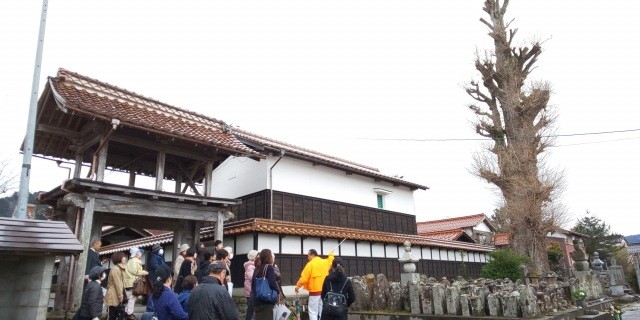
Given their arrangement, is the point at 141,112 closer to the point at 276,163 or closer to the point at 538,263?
the point at 276,163

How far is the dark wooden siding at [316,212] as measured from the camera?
1641 cm

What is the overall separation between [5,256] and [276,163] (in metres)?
10.0

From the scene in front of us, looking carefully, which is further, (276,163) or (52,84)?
(276,163)

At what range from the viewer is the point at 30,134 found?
9.05 metres

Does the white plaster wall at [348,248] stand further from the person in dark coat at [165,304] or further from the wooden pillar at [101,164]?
the person in dark coat at [165,304]

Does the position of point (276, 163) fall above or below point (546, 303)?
above

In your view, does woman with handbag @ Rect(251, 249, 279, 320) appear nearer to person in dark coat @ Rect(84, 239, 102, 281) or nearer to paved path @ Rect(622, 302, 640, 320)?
person in dark coat @ Rect(84, 239, 102, 281)

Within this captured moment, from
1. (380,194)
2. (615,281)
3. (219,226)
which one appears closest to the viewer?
(219,226)

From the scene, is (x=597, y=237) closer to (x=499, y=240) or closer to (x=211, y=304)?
(x=499, y=240)

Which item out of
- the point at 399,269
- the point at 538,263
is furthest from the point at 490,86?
the point at 399,269

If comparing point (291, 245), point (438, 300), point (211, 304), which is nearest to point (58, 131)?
point (291, 245)

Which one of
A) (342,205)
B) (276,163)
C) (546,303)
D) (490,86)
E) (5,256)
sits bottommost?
(546,303)

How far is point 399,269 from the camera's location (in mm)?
19438

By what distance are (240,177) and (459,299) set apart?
11.2m
